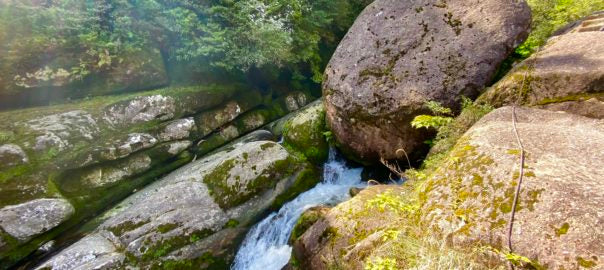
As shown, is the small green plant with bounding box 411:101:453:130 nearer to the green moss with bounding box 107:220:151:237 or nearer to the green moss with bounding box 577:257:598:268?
the green moss with bounding box 577:257:598:268

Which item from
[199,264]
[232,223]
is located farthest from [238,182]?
[199,264]

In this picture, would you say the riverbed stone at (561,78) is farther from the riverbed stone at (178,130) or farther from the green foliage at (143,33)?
the riverbed stone at (178,130)

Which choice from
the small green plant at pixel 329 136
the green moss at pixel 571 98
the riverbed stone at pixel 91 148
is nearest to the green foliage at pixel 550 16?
Answer: the green moss at pixel 571 98

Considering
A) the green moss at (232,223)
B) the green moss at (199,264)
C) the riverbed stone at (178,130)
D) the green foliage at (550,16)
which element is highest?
the green foliage at (550,16)

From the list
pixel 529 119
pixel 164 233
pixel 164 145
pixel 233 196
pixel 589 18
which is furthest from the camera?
pixel 164 145

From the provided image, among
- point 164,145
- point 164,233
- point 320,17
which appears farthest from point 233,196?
point 320,17

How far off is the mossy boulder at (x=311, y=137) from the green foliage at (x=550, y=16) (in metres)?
5.63

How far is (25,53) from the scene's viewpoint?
28.8ft

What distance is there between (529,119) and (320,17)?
10319mm

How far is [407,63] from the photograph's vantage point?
25.2 ft

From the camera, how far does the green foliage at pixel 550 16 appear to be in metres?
6.89

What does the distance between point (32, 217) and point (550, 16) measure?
13.6 meters

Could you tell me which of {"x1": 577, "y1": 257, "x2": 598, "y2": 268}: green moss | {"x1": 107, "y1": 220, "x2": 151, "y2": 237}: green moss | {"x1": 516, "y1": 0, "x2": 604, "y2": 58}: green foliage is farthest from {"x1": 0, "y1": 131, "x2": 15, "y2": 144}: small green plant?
{"x1": 516, "y1": 0, "x2": 604, "y2": 58}: green foliage

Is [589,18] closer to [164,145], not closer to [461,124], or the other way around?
[461,124]
